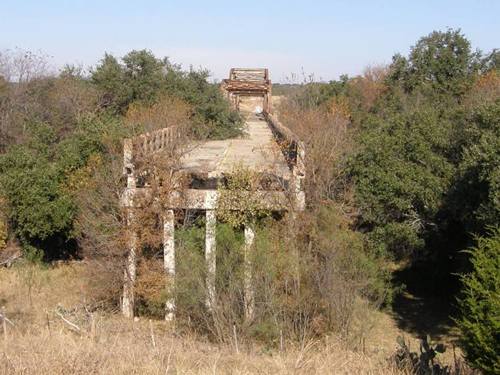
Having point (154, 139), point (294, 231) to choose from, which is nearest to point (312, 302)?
point (294, 231)

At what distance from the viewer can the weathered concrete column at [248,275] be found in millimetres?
15391

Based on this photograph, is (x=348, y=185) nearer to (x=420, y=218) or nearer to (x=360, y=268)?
(x=420, y=218)

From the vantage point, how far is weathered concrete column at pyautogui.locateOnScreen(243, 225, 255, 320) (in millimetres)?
15391

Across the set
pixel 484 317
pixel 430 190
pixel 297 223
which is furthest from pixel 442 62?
pixel 484 317

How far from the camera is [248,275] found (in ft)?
53.6

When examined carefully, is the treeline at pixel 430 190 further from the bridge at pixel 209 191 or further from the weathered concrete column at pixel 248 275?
the weathered concrete column at pixel 248 275

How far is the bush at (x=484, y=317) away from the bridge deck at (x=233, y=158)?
1016cm

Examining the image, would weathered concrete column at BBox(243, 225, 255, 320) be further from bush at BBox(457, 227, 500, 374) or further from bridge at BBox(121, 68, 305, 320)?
bush at BBox(457, 227, 500, 374)

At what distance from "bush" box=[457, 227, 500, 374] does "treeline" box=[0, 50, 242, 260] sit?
15.5 metres

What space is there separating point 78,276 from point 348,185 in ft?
32.9

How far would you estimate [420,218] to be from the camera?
21281 mm

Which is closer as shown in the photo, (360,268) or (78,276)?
(360,268)

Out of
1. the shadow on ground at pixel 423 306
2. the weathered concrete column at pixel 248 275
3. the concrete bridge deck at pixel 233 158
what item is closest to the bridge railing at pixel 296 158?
the concrete bridge deck at pixel 233 158

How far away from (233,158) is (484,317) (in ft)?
47.8
